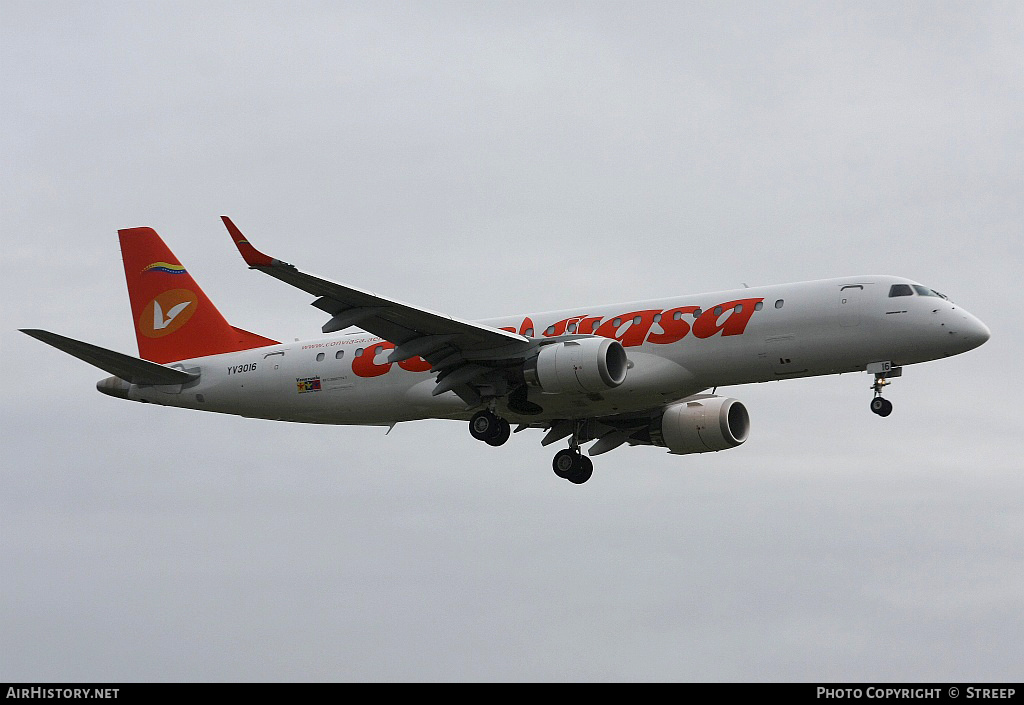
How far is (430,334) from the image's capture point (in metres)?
34.4

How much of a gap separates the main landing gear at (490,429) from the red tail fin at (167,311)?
8.03 m

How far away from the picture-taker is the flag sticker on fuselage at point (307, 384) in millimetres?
37906

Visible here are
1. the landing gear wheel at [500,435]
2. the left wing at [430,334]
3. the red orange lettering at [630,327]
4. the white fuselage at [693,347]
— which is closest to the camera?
the left wing at [430,334]

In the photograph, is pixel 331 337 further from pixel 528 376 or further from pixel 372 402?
pixel 528 376

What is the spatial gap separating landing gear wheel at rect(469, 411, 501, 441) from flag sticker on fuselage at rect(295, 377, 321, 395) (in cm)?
485

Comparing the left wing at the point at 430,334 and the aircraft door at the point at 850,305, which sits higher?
the aircraft door at the point at 850,305

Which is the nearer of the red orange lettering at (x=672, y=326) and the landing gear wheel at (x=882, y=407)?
the landing gear wheel at (x=882, y=407)

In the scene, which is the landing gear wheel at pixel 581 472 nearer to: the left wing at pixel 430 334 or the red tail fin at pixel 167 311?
the left wing at pixel 430 334

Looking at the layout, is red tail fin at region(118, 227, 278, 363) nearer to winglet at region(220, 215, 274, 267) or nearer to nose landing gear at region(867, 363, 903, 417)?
winglet at region(220, 215, 274, 267)

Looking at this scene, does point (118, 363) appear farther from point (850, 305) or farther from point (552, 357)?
point (850, 305)

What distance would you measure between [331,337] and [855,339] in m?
14.8

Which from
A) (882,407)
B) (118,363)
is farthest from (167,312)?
(882,407)

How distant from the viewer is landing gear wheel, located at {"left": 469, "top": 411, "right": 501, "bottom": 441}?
3559cm

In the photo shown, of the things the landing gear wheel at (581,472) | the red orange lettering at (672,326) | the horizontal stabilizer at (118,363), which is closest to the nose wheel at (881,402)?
the red orange lettering at (672,326)
